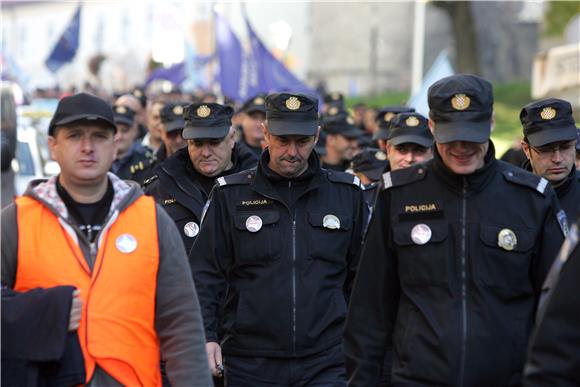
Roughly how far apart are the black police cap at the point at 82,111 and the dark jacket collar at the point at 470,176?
4.54ft

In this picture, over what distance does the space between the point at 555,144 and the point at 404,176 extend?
7.19 feet

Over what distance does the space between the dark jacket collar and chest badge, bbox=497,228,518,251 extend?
21cm

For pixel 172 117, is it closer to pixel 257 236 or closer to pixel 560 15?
pixel 257 236

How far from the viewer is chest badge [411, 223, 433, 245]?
17.5ft

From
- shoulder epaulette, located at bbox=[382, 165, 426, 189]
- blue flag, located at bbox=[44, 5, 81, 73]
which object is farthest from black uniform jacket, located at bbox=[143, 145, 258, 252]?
blue flag, located at bbox=[44, 5, 81, 73]

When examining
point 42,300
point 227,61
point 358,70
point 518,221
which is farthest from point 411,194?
point 358,70

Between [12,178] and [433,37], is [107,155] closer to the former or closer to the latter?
[12,178]

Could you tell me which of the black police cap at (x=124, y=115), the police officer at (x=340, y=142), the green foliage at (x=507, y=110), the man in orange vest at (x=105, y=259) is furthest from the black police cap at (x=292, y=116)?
the green foliage at (x=507, y=110)

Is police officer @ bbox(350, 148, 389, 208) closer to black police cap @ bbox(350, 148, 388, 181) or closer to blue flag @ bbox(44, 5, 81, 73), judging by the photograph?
black police cap @ bbox(350, 148, 388, 181)

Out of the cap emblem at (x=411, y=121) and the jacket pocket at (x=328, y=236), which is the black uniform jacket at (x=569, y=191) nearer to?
the jacket pocket at (x=328, y=236)

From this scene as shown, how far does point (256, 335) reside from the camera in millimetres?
6969

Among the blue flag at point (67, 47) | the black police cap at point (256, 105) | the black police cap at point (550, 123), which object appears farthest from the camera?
the blue flag at point (67, 47)

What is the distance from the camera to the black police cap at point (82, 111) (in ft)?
17.7

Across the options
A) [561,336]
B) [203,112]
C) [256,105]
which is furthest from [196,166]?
[561,336]
